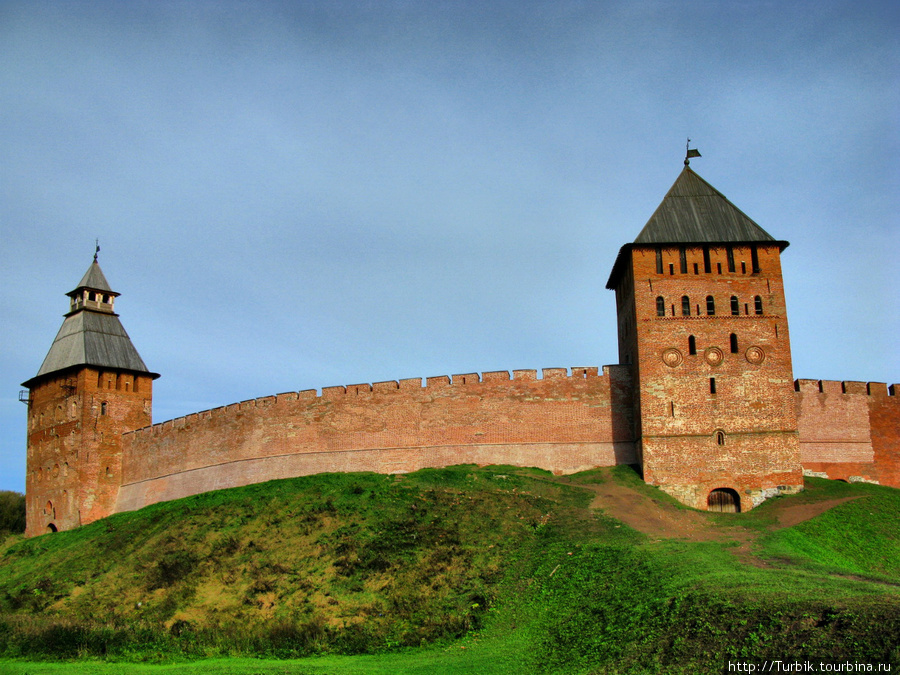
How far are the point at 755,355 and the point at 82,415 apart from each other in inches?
1077

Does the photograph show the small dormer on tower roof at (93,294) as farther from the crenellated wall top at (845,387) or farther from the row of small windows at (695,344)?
the crenellated wall top at (845,387)

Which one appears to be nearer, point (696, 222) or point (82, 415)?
point (696, 222)

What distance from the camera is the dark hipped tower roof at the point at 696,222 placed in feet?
93.9

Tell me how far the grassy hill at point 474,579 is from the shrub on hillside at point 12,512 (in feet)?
43.6

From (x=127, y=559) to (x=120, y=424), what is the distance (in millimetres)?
12677

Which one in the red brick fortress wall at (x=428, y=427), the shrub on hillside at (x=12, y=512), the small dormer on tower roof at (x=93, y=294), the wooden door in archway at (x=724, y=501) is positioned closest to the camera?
the wooden door in archway at (x=724, y=501)

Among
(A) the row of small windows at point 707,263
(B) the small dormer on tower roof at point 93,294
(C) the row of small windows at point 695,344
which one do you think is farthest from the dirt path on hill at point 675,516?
(B) the small dormer on tower roof at point 93,294

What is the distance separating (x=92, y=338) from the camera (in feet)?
127

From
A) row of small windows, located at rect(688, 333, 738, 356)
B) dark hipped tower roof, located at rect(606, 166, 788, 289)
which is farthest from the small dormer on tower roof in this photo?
row of small windows, located at rect(688, 333, 738, 356)

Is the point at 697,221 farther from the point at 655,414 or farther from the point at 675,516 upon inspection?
the point at 675,516

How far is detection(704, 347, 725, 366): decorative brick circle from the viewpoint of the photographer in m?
27.4

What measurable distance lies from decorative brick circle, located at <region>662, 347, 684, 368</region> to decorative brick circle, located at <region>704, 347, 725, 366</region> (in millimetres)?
843

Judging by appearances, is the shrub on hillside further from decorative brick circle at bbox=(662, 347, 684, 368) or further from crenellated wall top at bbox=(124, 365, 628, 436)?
decorative brick circle at bbox=(662, 347, 684, 368)

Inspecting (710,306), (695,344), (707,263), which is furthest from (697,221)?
(695,344)
